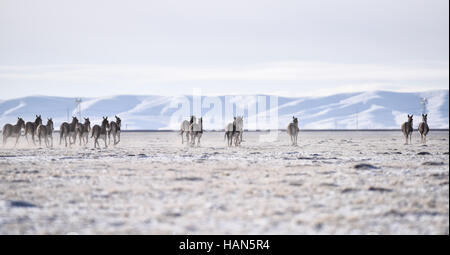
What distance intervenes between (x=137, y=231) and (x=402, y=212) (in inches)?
222

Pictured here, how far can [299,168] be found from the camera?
21.0 meters

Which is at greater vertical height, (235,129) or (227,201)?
(235,129)

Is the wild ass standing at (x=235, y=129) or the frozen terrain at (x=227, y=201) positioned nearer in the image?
the frozen terrain at (x=227, y=201)

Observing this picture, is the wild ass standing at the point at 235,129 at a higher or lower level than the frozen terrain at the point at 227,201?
higher

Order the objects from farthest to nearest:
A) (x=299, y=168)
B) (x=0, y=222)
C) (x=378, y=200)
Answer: (x=299, y=168) < (x=378, y=200) < (x=0, y=222)

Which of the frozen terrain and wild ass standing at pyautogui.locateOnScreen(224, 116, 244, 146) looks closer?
the frozen terrain

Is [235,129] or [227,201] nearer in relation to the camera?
[227,201]

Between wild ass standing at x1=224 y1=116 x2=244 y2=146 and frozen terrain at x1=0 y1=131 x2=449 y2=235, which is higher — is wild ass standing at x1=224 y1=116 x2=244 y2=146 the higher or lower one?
the higher one
